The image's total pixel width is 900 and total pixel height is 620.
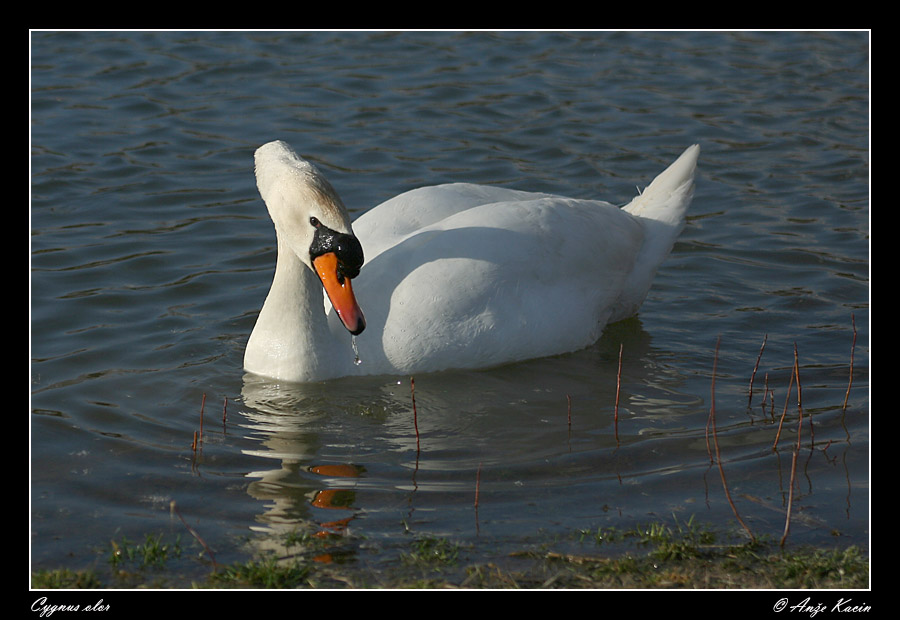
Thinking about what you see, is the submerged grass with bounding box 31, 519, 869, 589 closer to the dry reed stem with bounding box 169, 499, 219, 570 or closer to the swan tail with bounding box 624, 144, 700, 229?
the dry reed stem with bounding box 169, 499, 219, 570

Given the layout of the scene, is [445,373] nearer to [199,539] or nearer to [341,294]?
[341,294]

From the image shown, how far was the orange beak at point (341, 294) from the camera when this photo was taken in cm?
641

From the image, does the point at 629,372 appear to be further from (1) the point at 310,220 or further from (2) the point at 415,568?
(2) the point at 415,568

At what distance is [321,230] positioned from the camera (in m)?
6.43

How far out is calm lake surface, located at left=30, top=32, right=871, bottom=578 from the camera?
5684 millimetres

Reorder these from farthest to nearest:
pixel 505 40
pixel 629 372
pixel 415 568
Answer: pixel 505 40, pixel 629 372, pixel 415 568

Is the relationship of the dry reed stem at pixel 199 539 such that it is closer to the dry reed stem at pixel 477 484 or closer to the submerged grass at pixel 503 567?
the submerged grass at pixel 503 567

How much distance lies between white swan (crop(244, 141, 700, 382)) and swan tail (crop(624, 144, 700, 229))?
68 centimetres

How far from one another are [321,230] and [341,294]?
366 millimetres

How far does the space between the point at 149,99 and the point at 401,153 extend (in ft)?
9.41

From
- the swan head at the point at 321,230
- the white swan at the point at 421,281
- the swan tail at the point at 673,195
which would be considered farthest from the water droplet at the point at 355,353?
the swan tail at the point at 673,195

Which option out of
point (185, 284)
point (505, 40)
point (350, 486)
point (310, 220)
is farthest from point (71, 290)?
point (505, 40)

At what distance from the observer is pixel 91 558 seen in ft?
16.7

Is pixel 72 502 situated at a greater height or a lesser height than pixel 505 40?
lesser
